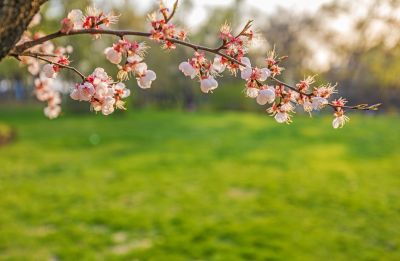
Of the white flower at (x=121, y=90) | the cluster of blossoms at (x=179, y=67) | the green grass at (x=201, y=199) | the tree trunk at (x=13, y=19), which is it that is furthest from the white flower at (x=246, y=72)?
the green grass at (x=201, y=199)

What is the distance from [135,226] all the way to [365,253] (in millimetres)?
4128

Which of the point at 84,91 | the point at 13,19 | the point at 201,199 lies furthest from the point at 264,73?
the point at 201,199

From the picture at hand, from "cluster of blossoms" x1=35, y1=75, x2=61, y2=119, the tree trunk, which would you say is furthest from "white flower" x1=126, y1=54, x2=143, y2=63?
"cluster of blossoms" x1=35, y1=75, x2=61, y2=119

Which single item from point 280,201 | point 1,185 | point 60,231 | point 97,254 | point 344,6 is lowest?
point 97,254

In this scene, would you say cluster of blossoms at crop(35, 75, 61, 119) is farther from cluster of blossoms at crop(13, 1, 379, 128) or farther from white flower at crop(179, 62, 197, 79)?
white flower at crop(179, 62, 197, 79)

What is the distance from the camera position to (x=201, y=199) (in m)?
10.2

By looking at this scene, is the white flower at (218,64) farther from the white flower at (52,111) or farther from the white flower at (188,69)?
the white flower at (52,111)

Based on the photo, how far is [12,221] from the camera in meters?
8.63

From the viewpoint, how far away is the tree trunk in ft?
7.48

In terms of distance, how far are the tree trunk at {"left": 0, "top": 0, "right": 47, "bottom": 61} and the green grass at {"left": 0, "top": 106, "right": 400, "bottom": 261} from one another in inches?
199

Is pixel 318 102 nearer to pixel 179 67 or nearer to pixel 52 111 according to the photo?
pixel 179 67

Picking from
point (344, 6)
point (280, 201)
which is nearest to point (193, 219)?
point (280, 201)

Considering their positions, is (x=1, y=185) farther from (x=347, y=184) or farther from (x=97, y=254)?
(x=347, y=184)

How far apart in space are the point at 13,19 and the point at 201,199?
323 inches
